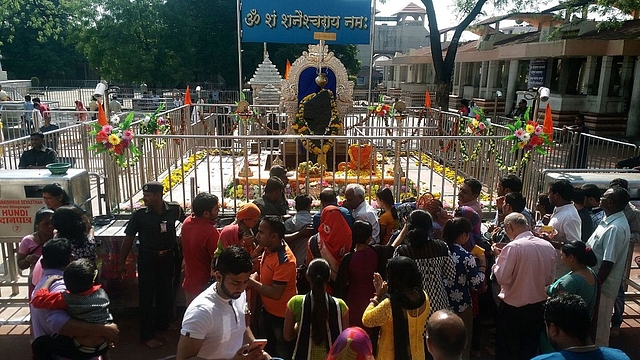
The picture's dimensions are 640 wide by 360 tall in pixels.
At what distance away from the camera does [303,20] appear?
12320 mm

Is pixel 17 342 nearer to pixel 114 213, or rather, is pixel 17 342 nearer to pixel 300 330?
pixel 114 213

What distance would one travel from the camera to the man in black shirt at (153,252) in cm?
432

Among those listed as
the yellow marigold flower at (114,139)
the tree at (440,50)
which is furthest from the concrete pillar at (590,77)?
the yellow marigold flower at (114,139)

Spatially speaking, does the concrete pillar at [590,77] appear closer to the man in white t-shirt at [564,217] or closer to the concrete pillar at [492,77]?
the concrete pillar at [492,77]

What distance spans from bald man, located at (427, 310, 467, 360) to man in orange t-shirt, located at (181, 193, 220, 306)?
2242 millimetres

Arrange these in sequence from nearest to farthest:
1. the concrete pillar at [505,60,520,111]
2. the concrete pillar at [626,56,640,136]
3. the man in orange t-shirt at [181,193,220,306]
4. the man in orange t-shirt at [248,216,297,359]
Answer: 1. the man in orange t-shirt at [248,216,297,359]
2. the man in orange t-shirt at [181,193,220,306]
3. the concrete pillar at [626,56,640,136]
4. the concrete pillar at [505,60,520,111]

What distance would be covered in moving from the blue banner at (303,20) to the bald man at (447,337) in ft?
35.3

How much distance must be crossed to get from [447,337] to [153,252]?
9.93 feet

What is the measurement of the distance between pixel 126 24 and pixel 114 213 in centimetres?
3088

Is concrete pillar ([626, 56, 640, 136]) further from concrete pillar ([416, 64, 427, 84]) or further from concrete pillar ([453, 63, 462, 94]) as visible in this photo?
concrete pillar ([416, 64, 427, 84])

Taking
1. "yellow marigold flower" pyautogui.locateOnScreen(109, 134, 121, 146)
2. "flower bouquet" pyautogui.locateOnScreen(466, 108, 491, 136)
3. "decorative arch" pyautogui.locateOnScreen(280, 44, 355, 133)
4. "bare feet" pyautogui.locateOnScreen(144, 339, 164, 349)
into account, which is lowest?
"bare feet" pyautogui.locateOnScreen(144, 339, 164, 349)

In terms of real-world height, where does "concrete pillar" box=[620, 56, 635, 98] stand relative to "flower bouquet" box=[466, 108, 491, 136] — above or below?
above

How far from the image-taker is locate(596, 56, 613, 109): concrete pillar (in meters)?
18.1

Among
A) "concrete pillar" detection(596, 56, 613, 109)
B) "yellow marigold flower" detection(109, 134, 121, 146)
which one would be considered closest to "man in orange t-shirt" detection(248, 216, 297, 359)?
"yellow marigold flower" detection(109, 134, 121, 146)
